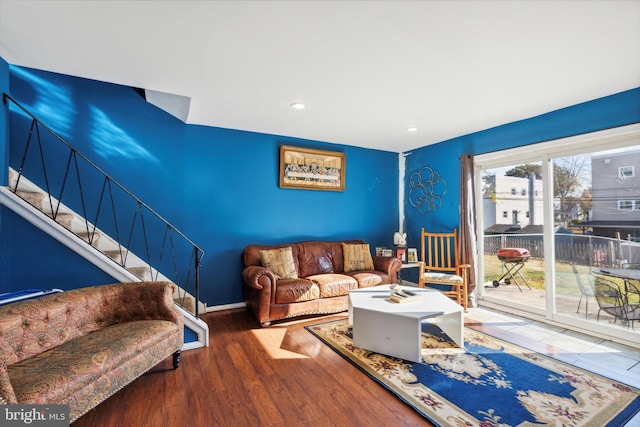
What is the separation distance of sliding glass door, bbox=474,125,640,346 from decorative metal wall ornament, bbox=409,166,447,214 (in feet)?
1.89

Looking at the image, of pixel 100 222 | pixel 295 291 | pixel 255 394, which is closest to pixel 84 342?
pixel 255 394

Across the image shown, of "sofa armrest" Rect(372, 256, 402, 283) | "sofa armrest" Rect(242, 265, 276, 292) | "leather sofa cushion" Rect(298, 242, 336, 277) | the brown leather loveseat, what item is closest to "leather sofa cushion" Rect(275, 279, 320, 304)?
the brown leather loveseat

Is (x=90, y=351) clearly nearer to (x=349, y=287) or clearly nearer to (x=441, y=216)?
(x=349, y=287)

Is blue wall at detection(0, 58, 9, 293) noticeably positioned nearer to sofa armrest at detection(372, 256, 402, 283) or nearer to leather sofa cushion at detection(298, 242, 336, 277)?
leather sofa cushion at detection(298, 242, 336, 277)

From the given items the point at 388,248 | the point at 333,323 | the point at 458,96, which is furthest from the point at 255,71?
the point at 388,248

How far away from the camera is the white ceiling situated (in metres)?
1.77

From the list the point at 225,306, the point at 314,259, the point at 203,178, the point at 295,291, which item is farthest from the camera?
the point at 314,259

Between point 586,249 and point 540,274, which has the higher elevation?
point 586,249

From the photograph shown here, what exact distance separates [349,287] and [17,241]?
3.21m

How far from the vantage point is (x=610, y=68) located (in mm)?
2383

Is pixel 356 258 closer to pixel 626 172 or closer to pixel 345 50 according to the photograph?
pixel 345 50

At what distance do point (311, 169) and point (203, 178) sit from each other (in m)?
1.56

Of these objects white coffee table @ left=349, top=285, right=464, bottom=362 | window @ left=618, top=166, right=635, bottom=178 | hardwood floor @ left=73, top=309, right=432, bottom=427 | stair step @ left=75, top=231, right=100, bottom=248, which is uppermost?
window @ left=618, top=166, right=635, bottom=178

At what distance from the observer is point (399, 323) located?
252 cm
